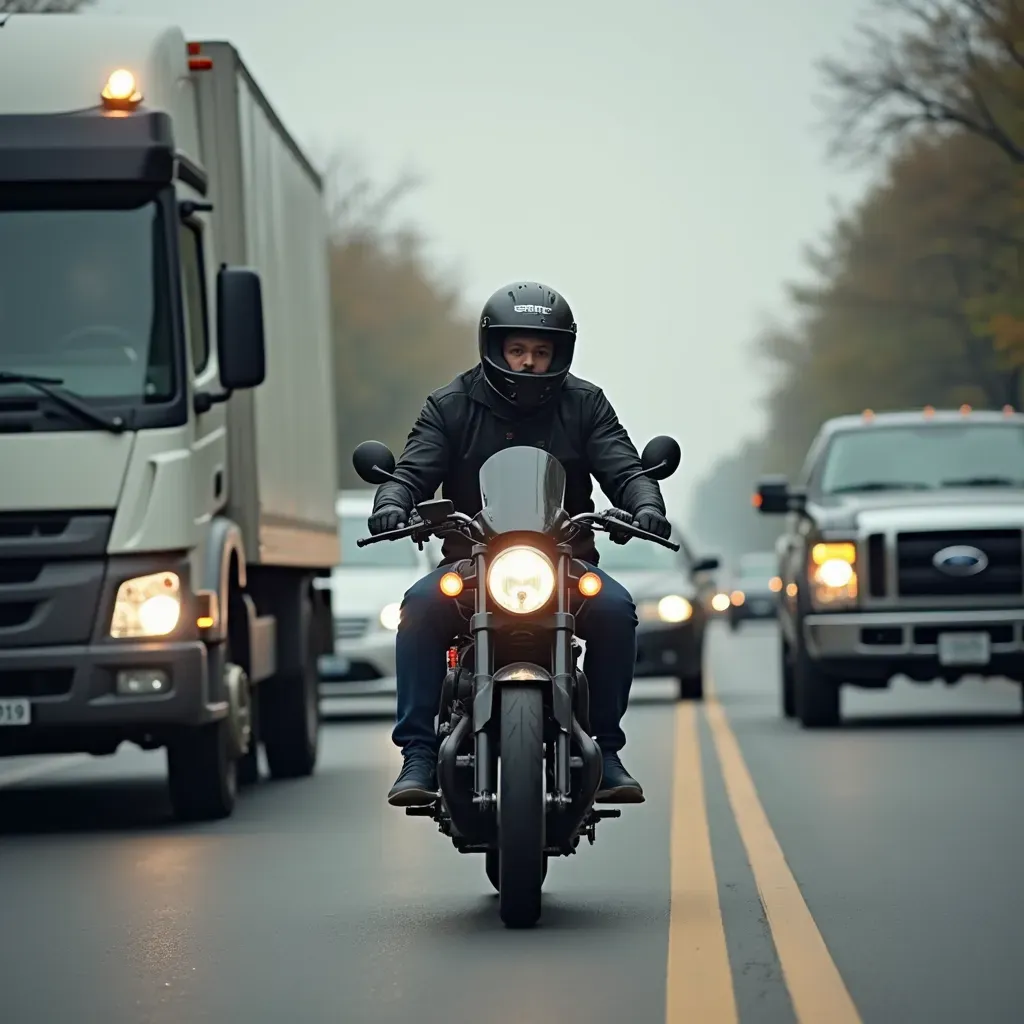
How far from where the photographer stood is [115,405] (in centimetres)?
1254

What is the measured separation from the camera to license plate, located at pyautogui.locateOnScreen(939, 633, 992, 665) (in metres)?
19.3

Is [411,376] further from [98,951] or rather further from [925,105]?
[98,951]

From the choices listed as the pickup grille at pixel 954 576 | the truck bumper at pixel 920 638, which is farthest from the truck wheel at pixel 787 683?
the pickup grille at pixel 954 576

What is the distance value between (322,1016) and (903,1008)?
1.48 m

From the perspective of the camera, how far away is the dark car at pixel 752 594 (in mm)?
62812

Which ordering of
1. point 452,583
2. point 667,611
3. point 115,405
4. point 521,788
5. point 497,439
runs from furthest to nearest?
point 667,611
point 115,405
point 497,439
point 452,583
point 521,788

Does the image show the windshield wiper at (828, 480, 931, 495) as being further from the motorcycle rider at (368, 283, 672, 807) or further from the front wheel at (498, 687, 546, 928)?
the front wheel at (498, 687, 546, 928)

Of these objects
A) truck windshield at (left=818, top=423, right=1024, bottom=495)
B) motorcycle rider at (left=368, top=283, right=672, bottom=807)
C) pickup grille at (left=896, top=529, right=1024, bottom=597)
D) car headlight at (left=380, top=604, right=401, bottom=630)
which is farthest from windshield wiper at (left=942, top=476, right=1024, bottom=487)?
motorcycle rider at (left=368, top=283, right=672, bottom=807)

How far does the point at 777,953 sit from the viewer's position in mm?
8336

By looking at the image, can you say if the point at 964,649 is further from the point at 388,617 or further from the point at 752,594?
the point at 752,594

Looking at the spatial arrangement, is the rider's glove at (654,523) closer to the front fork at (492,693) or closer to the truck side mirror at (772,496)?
A: the front fork at (492,693)

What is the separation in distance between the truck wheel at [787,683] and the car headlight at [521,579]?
1259cm

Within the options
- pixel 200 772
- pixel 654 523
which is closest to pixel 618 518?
pixel 654 523

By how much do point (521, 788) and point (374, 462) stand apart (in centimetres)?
123
